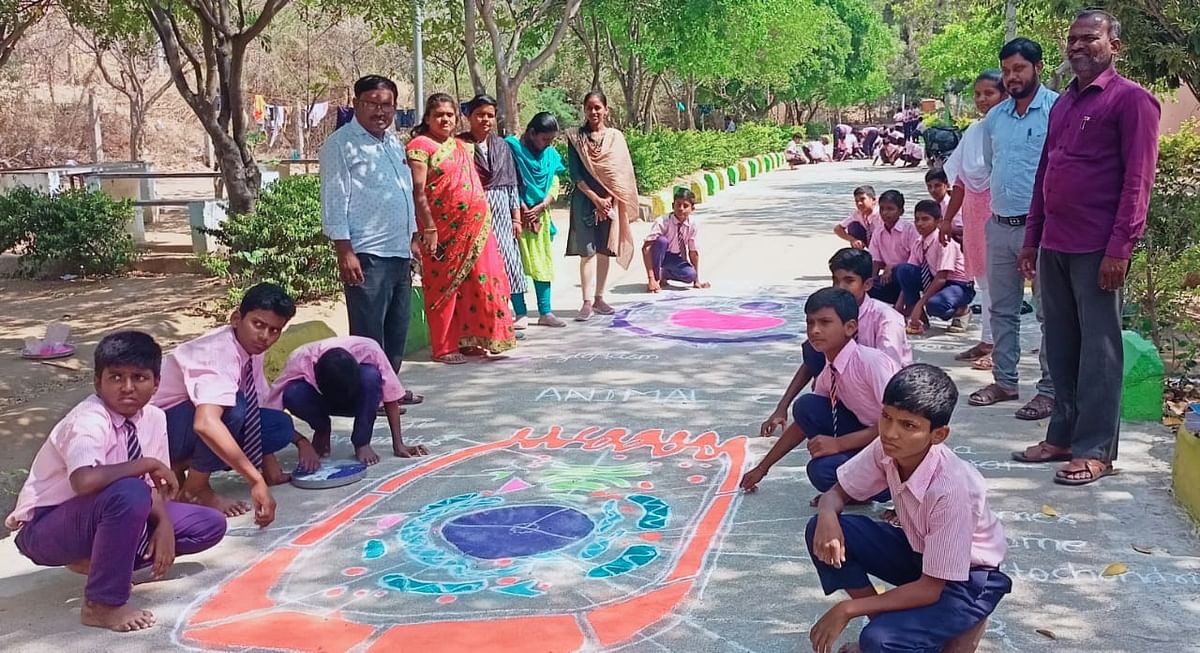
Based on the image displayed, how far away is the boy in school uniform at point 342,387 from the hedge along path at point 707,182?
8132 mm

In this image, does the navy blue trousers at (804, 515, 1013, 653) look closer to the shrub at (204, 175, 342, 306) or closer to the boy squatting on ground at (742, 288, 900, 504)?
the boy squatting on ground at (742, 288, 900, 504)

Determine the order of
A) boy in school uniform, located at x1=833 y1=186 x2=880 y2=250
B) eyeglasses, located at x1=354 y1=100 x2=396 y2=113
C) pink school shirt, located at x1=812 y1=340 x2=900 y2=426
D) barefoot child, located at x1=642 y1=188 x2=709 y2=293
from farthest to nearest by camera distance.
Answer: barefoot child, located at x1=642 y1=188 x2=709 y2=293 → boy in school uniform, located at x1=833 y1=186 x2=880 y2=250 → eyeglasses, located at x1=354 y1=100 x2=396 y2=113 → pink school shirt, located at x1=812 y1=340 x2=900 y2=426

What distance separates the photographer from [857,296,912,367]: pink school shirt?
13.0 feet

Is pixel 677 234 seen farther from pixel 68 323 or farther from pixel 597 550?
pixel 597 550

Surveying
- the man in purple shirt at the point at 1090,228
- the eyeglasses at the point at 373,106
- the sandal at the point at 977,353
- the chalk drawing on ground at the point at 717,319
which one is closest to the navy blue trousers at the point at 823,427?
the man in purple shirt at the point at 1090,228

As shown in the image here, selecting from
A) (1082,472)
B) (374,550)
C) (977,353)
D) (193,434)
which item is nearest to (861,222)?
(977,353)

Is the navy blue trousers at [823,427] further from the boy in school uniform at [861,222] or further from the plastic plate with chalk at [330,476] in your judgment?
the boy in school uniform at [861,222]

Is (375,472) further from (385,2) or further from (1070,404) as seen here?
(385,2)

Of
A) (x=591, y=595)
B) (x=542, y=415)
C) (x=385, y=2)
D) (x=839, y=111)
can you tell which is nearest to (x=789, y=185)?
(x=385, y=2)

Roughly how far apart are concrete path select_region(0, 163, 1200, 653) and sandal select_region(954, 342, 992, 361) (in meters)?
0.41

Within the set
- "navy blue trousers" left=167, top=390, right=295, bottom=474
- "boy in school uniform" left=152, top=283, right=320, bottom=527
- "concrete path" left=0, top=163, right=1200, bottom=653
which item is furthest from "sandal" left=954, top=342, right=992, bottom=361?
"navy blue trousers" left=167, top=390, right=295, bottom=474

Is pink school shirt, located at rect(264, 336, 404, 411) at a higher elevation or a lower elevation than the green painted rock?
higher

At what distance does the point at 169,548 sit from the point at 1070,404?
11.0 feet

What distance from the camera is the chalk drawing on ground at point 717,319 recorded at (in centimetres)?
721
